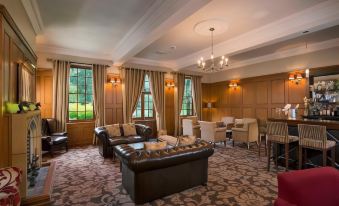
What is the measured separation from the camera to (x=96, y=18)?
4062 mm

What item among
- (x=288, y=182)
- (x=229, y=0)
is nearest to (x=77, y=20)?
(x=229, y=0)

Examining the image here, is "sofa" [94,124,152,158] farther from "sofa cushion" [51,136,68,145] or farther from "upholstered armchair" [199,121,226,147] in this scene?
"upholstered armchair" [199,121,226,147]

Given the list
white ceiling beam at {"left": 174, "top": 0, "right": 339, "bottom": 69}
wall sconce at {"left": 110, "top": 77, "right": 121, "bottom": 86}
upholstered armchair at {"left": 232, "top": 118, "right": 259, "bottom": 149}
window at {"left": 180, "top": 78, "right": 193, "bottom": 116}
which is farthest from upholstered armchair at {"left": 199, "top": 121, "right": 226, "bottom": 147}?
wall sconce at {"left": 110, "top": 77, "right": 121, "bottom": 86}

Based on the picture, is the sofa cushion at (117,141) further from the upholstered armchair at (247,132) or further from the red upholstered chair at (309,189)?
the red upholstered chair at (309,189)

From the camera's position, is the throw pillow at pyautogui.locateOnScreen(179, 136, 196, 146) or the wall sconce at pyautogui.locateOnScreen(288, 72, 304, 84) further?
the wall sconce at pyautogui.locateOnScreen(288, 72, 304, 84)

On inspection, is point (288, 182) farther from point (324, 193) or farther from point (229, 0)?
point (229, 0)

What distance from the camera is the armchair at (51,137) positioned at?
17.1ft

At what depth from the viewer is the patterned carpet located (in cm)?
288

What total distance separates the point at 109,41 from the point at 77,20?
140 centimetres

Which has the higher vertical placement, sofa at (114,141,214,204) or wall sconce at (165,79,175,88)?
wall sconce at (165,79,175,88)

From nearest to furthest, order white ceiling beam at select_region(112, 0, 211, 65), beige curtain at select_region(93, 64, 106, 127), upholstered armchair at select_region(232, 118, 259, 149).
Answer: 1. white ceiling beam at select_region(112, 0, 211, 65)
2. upholstered armchair at select_region(232, 118, 259, 149)
3. beige curtain at select_region(93, 64, 106, 127)

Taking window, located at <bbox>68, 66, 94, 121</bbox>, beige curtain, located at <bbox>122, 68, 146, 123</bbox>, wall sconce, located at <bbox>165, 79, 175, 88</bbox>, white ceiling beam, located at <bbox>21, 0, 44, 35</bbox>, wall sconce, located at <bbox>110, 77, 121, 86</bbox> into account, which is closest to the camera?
white ceiling beam, located at <bbox>21, 0, 44, 35</bbox>

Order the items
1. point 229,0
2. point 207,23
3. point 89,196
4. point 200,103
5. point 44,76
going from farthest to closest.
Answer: point 200,103 < point 44,76 < point 207,23 < point 229,0 < point 89,196

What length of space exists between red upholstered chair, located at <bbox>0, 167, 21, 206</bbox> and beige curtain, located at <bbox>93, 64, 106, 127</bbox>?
5.01 metres
